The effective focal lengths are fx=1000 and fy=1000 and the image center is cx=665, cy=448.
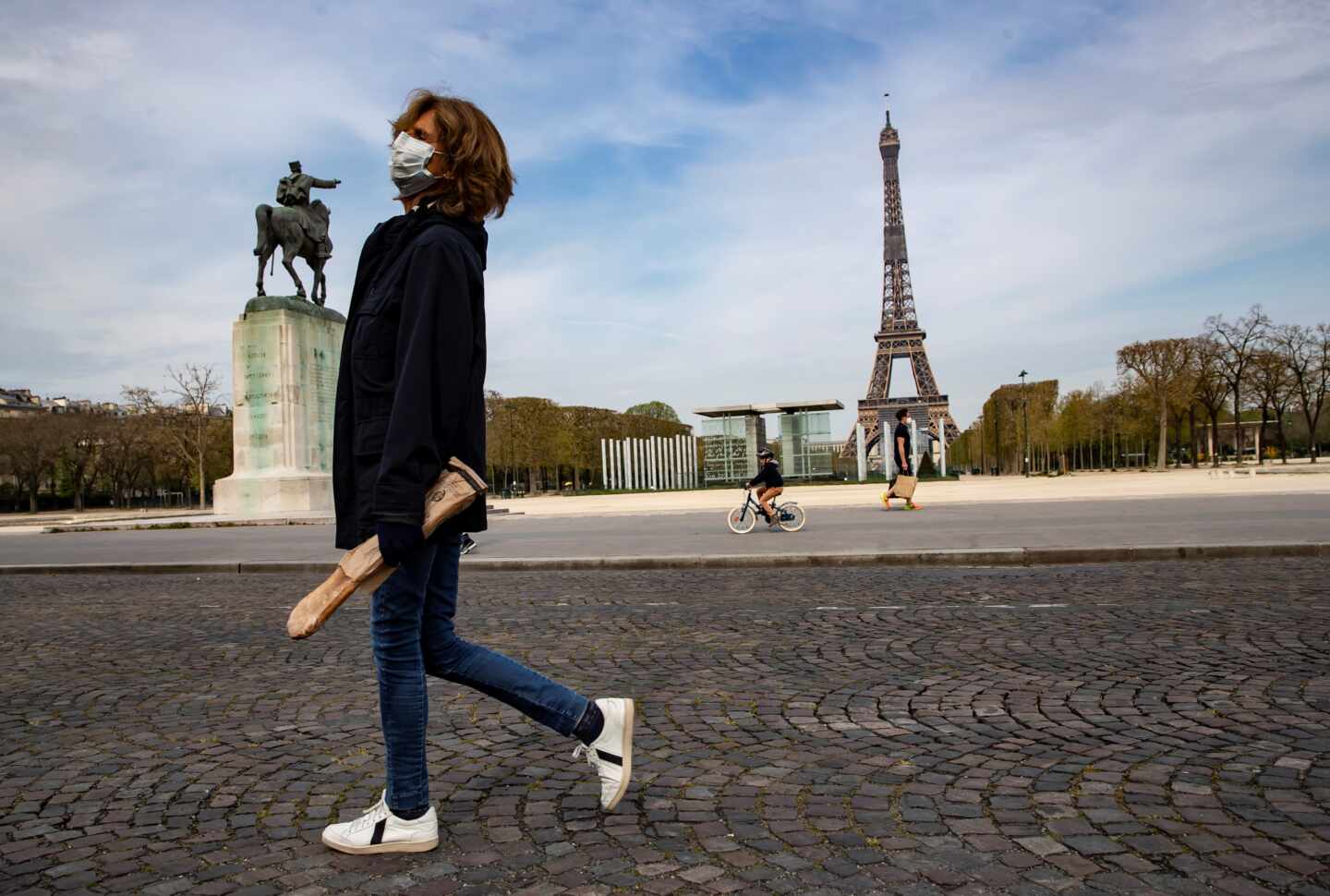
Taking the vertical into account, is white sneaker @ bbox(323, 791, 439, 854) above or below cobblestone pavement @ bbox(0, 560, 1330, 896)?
above

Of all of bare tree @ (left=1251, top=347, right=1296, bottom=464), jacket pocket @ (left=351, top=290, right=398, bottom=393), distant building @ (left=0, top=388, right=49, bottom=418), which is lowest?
jacket pocket @ (left=351, top=290, right=398, bottom=393)

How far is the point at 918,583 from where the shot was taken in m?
8.86

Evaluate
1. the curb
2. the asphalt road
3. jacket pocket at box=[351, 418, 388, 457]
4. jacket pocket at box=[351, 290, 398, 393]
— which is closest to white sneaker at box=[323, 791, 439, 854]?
jacket pocket at box=[351, 418, 388, 457]

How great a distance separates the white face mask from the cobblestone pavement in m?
1.98

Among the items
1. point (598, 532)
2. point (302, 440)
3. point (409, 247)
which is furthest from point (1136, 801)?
point (302, 440)

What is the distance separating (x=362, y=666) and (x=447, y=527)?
10.5 feet

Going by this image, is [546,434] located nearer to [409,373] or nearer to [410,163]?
[410,163]

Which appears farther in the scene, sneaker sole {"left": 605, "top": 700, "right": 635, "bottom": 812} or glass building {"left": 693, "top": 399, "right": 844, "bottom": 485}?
glass building {"left": 693, "top": 399, "right": 844, "bottom": 485}

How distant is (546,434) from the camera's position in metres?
69.2

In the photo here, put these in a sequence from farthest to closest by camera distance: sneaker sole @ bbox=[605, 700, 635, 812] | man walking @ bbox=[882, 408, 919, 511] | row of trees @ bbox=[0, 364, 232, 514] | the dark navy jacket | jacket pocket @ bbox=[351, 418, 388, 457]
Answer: row of trees @ bbox=[0, 364, 232, 514]
man walking @ bbox=[882, 408, 919, 511]
sneaker sole @ bbox=[605, 700, 635, 812]
jacket pocket @ bbox=[351, 418, 388, 457]
the dark navy jacket

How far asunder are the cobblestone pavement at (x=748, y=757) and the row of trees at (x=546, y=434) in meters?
57.5

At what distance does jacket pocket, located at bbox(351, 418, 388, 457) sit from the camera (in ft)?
9.28

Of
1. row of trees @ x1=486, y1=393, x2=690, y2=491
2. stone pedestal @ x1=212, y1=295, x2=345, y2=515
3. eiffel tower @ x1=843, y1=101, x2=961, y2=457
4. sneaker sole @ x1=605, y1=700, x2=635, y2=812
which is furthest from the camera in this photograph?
eiffel tower @ x1=843, y1=101, x2=961, y2=457

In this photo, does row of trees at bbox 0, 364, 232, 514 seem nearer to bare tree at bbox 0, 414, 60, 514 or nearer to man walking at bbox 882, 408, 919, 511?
bare tree at bbox 0, 414, 60, 514
